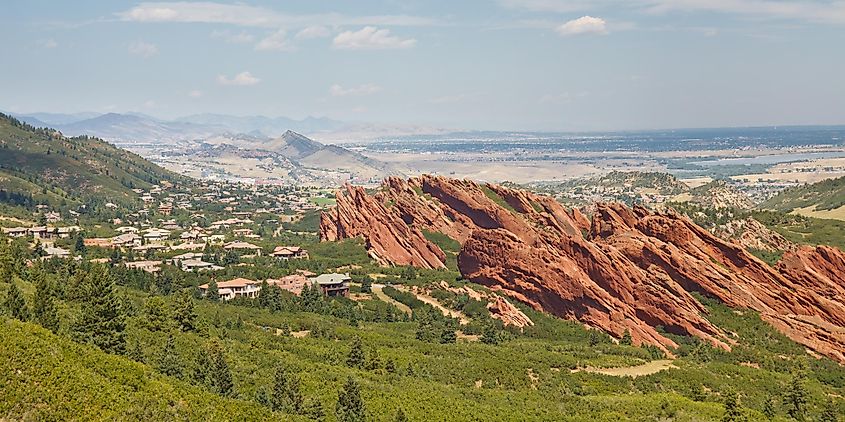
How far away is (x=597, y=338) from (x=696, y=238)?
2432 cm

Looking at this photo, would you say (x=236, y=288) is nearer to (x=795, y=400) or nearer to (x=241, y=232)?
(x=795, y=400)

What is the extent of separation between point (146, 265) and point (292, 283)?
90.0ft

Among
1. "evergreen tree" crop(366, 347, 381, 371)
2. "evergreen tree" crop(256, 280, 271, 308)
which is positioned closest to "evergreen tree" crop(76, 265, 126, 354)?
"evergreen tree" crop(366, 347, 381, 371)

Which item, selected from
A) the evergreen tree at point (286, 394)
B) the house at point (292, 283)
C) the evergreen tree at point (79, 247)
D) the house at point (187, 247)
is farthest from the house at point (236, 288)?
the evergreen tree at point (286, 394)

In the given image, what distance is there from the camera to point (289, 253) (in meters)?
129

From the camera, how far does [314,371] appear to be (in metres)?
54.2

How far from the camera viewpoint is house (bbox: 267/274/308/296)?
98.4 m

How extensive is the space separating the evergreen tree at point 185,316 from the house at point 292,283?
32.8 m

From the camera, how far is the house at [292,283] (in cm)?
9844

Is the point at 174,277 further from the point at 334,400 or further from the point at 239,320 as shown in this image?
the point at 334,400

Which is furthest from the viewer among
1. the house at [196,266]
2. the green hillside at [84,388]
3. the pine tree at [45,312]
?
the house at [196,266]

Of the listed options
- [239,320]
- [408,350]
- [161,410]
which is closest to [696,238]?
[408,350]

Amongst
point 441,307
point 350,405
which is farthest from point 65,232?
point 350,405

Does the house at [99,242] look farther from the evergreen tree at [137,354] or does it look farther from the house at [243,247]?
the evergreen tree at [137,354]
